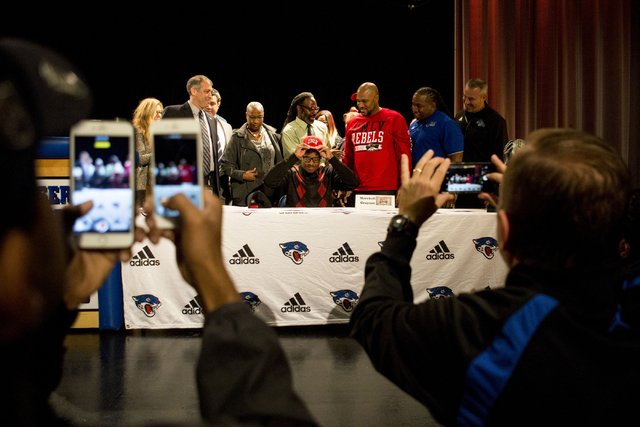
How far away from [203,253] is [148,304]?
7.53 ft

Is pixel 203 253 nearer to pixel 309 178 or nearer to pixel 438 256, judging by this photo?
pixel 438 256

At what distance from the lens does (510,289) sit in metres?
0.59

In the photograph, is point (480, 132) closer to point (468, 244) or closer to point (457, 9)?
point (468, 244)

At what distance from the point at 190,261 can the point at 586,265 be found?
526mm

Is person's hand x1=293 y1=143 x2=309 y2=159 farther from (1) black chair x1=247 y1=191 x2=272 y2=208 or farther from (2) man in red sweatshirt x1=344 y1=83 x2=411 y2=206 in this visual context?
(2) man in red sweatshirt x1=344 y1=83 x2=411 y2=206

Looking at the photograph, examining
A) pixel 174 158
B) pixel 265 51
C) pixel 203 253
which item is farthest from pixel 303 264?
pixel 265 51

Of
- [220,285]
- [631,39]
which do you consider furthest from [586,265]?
[631,39]

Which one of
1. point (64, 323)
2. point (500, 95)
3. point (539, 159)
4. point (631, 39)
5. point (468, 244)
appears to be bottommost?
point (468, 244)

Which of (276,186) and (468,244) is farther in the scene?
(276,186)

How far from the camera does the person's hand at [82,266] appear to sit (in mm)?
518

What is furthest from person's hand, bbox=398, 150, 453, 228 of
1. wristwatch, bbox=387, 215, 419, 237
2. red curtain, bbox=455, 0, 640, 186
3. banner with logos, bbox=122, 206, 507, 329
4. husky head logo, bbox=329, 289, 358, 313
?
red curtain, bbox=455, 0, 640, 186

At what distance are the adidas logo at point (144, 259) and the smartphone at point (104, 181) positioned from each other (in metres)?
1.94

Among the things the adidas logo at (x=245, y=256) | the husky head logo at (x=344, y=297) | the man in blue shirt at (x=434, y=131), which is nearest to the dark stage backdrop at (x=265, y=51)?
the man in blue shirt at (x=434, y=131)

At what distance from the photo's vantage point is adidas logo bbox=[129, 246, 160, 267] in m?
2.45
